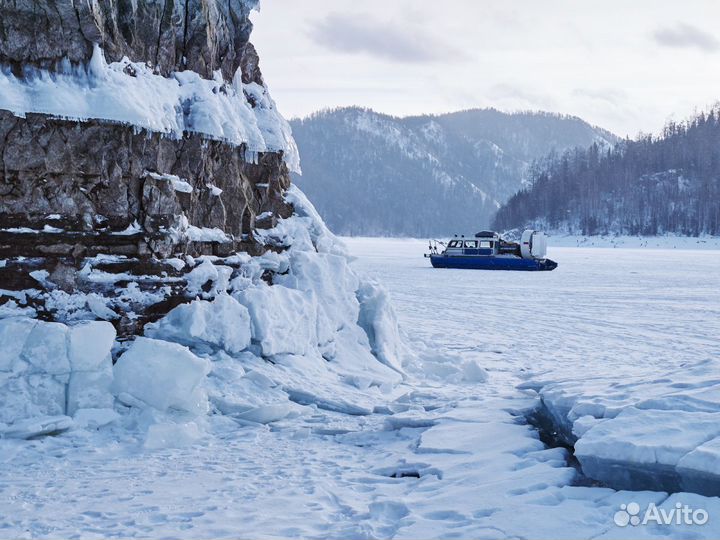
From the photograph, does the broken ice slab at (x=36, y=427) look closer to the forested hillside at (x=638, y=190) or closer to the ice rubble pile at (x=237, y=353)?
the ice rubble pile at (x=237, y=353)

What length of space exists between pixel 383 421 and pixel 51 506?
3657 mm

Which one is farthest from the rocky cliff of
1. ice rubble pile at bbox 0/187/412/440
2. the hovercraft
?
the hovercraft

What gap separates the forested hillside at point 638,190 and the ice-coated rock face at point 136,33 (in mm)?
116376

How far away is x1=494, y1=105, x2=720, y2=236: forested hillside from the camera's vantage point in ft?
407

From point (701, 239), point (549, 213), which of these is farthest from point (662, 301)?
point (549, 213)

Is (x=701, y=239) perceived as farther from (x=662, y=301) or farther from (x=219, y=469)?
(x=219, y=469)

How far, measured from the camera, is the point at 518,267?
47781 mm

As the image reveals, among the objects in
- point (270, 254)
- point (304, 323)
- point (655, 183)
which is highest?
point (655, 183)

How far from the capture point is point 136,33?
28.8ft

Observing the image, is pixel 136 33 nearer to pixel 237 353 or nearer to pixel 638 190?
pixel 237 353

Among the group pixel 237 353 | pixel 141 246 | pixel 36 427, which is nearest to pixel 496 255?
pixel 237 353

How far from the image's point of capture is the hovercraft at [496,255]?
1881 inches

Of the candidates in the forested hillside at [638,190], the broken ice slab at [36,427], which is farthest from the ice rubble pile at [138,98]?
the forested hillside at [638,190]

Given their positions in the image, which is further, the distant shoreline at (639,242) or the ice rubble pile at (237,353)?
the distant shoreline at (639,242)
